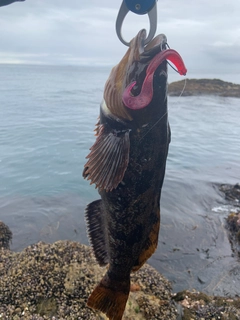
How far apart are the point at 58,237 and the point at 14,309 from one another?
4.34 m

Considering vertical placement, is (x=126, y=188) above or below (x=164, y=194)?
above

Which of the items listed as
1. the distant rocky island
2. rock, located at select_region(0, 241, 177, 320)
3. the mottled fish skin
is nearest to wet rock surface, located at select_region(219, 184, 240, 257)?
rock, located at select_region(0, 241, 177, 320)

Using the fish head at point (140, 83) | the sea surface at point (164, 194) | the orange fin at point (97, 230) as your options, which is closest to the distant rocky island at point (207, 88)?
the sea surface at point (164, 194)

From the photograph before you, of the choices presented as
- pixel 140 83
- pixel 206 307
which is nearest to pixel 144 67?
pixel 140 83

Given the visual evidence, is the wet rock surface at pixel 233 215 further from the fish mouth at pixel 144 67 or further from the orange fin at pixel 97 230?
the fish mouth at pixel 144 67

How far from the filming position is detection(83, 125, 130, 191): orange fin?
2.66 meters

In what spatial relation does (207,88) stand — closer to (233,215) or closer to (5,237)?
(233,215)

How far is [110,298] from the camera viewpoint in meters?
3.54

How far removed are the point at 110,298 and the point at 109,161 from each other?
175cm

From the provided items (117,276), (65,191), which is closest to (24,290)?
(117,276)

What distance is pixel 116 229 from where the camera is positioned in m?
3.30

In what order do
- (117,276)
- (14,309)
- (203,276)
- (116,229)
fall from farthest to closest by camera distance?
(203,276)
(14,309)
(117,276)
(116,229)

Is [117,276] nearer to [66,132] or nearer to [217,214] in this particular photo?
[217,214]

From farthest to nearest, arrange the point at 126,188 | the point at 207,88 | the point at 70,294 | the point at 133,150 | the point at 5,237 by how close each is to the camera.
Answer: the point at 207,88 → the point at 5,237 → the point at 70,294 → the point at 126,188 → the point at 133,150
